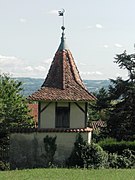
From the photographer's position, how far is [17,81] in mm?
40000

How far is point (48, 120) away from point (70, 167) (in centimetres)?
338

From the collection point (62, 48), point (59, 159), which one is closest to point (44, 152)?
point (59, 159)

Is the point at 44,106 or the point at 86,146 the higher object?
the point at 44,106

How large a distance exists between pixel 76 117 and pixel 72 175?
20.9 ft

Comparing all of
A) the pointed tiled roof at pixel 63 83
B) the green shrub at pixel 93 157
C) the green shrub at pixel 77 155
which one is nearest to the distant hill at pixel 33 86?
the pointed tiled roof at pixel 63 83

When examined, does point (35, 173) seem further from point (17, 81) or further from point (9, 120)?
point (17, 81)

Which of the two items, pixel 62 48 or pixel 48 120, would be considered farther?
pixel 62 48

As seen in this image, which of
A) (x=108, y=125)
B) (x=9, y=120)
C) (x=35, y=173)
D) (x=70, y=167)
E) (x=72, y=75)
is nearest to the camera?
(x=35, y=173)

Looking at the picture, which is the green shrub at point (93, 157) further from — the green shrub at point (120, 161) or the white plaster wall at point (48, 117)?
the white plaster wall at point (48, 117)

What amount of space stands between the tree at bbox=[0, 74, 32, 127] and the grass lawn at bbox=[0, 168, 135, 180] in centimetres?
921

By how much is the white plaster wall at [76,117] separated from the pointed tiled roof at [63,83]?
844mm

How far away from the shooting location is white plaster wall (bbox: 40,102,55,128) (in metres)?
28.9

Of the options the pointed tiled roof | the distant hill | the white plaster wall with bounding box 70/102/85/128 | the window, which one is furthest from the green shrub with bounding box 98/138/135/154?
the distant hill

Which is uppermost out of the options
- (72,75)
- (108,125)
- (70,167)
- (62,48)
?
(62,48)
